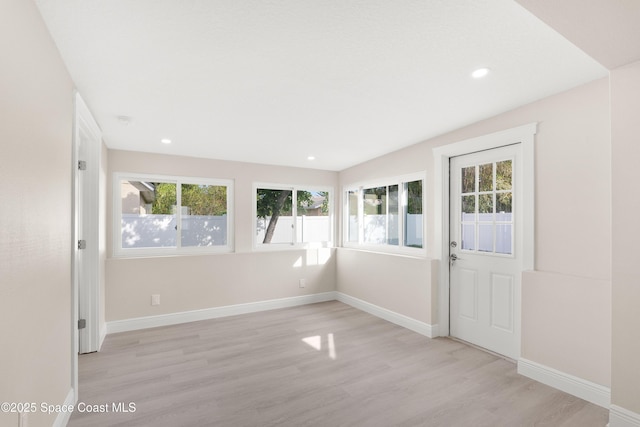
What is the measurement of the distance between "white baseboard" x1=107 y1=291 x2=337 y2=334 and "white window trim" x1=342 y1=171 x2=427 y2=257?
3.45ft

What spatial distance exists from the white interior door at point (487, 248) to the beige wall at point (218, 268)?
2.28 meters

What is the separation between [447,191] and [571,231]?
51.7 inches

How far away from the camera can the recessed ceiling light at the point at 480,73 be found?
2156 mm

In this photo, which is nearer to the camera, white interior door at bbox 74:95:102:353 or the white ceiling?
the white ceiling

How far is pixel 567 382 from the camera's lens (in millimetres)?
2430

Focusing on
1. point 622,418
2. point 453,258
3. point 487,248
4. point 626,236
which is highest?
point 626,236

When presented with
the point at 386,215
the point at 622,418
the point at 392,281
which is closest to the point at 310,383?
the point at 392,281

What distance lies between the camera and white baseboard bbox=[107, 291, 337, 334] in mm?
3752

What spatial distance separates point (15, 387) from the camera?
50.8 inches

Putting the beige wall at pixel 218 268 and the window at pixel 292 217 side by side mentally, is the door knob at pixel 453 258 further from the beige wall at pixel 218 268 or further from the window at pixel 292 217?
the window at pixel 292 217

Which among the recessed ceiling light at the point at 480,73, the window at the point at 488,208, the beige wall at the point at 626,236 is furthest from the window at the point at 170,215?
the beige wall at the point at 626,236

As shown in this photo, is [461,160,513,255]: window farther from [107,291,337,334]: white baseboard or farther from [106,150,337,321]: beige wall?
[107,291,337,334]: white baseboard

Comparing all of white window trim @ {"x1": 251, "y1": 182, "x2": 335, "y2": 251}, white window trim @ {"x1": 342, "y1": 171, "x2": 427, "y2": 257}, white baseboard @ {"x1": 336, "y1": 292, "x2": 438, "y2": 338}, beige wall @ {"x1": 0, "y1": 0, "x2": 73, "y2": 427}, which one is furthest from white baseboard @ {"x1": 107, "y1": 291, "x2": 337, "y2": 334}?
beige wall @ {"x1": 0, "y1": 0, "x2": 73, "y2": 427}

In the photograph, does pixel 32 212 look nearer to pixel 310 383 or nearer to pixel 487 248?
pixel 310 383
